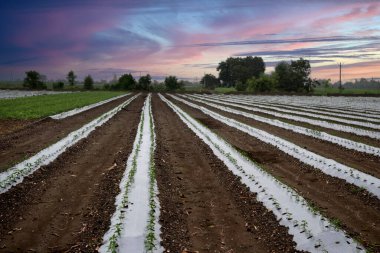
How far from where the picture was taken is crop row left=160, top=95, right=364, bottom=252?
539cm

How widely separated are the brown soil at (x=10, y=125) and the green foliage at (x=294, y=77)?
260 feet

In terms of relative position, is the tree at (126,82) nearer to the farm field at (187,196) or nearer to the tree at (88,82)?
the tree at (88,82)

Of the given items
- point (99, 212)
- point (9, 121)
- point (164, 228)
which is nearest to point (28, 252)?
point (99, 212)

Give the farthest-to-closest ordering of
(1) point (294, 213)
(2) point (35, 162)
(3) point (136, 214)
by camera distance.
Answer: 1. (2) point (35, 162)
2. (1) point (294, 213)
3. (3) point (136, 214)

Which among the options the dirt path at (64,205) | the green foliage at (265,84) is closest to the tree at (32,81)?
the green foliage at (265,84)

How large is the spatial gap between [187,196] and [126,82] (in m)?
92.7

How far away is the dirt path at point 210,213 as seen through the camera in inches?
222

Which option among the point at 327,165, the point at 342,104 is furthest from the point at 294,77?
the point at 327,165

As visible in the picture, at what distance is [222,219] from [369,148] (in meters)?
8.56

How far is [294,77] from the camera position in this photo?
3610 inches

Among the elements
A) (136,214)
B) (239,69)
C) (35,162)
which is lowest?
(136,214)

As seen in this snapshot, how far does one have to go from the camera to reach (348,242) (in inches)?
210

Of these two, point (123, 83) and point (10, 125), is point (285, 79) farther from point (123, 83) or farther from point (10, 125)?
point (10, 125)

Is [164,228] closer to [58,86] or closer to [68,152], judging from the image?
[68,152]
